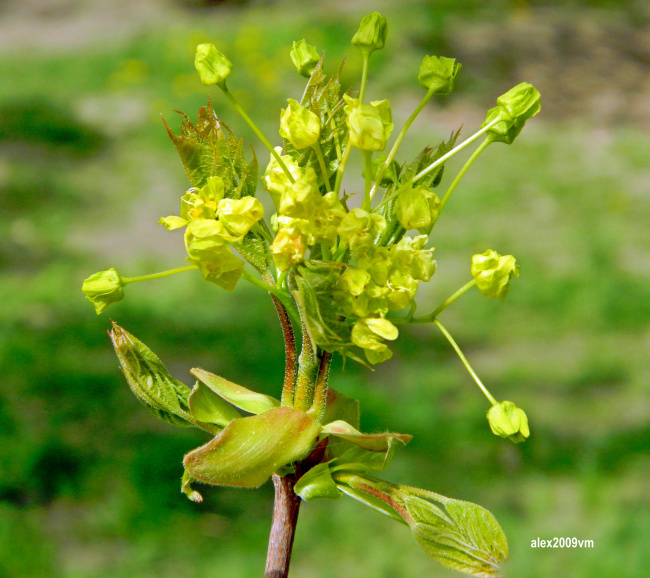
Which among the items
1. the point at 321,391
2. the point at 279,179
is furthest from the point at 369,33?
the point at 321,391

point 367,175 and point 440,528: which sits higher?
point 367,175

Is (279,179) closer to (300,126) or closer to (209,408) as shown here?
(300,126)

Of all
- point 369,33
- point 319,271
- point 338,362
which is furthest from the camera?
point 338,362

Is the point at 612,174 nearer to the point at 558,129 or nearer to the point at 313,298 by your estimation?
the point at 558,129

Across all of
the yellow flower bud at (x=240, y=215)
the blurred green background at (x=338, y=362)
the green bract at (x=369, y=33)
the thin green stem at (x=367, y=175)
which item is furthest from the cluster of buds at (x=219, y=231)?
the blurred green background at (x=338, y=362)

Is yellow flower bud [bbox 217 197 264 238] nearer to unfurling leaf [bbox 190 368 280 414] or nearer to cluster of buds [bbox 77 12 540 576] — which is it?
cluster of buds [bbox 77 12 540 576]

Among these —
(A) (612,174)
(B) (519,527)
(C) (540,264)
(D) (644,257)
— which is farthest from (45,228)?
(A) (612,174)
